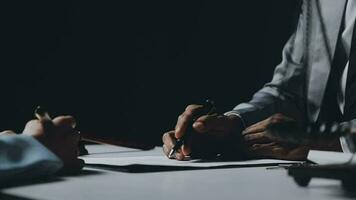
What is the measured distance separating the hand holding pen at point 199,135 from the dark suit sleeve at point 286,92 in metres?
0.14

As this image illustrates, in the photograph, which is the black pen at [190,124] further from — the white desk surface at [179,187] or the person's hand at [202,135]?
the white desk surface at [179,187]

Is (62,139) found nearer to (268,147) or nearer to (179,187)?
(179,187)

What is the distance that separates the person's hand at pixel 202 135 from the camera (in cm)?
112

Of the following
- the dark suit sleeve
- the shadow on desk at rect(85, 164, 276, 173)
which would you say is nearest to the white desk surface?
the shadow on desk at rect(85, 164, 276, 173)

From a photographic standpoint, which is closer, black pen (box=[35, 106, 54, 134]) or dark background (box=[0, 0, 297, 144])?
black pen (box=[35, 106, 54, 134])

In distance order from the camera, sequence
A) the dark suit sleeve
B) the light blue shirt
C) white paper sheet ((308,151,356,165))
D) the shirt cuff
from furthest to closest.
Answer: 1. the dark suit sleeve
2. the shirt cuff
3. white paper sheet ((308,151,356,165))
4. the light blue shirt

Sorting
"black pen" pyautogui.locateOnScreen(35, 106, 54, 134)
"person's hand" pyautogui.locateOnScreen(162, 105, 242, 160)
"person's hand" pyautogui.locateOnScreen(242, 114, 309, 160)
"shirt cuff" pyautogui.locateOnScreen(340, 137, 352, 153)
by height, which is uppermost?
"black pen" pyautogui.locateOnScreen(35, 106, 54, 134)

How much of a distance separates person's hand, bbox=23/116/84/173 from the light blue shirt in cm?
6

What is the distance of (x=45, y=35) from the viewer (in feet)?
6.56

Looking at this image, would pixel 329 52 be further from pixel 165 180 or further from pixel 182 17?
pixel 165 180

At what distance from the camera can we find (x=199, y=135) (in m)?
1.15

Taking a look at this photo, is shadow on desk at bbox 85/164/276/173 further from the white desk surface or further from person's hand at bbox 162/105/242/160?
person's hand at bbox 162/105/242/160

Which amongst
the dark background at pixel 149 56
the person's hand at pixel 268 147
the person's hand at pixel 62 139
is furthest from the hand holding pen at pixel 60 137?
the dark background at pixel 149 56

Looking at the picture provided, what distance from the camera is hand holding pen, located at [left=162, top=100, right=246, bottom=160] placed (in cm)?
112
